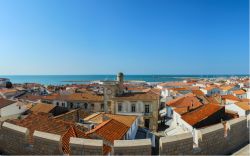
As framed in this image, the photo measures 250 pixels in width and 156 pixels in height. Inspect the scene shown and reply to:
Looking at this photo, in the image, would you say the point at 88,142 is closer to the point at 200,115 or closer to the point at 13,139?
the point at 13,139

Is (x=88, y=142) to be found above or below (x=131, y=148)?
above

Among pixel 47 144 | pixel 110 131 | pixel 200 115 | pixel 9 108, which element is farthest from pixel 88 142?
pixel 9 108

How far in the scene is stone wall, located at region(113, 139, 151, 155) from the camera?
5340 millimetres

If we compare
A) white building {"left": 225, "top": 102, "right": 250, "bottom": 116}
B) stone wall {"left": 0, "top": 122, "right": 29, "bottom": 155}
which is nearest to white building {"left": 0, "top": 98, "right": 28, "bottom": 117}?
stone wall {"left": 0, "top": 122, "right": 29, "bottom": 155}

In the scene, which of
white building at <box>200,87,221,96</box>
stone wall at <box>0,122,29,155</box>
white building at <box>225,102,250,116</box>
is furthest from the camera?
white building at <box>200,87,221,96</box>

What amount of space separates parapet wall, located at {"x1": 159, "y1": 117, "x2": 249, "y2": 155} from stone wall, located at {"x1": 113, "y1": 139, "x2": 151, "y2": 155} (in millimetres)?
473

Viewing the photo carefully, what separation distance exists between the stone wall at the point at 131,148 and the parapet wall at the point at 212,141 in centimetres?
47

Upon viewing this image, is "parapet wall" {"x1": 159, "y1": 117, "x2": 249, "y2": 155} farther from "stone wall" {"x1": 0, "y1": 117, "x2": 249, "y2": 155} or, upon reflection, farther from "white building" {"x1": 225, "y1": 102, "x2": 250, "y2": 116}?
"white building" {"x1": 225, "y1": 102, "x2": 250, "y2": 116}

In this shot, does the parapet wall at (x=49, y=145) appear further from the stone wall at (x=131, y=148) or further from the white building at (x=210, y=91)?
the white building at (x=210, y=91)

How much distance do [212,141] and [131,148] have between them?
2.73m

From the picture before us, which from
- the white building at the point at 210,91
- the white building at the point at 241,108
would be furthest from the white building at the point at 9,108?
the white building at the point at 210,91

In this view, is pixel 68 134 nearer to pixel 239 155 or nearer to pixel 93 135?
pixel 93 135

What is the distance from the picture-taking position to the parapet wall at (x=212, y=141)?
573cm

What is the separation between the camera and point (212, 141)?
21.2 feet
